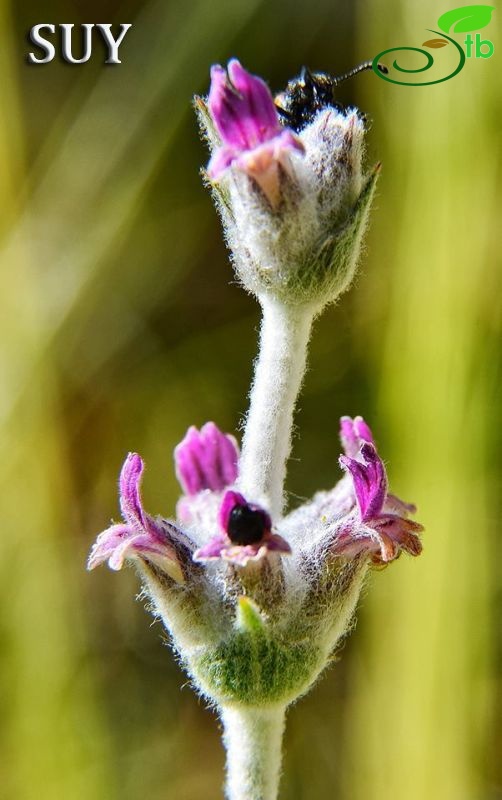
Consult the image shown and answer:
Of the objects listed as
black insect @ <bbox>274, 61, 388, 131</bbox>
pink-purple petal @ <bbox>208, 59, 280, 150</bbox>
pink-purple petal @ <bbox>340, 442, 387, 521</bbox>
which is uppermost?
black insect @ <bbox>274, 61, 388, 131</bbox>

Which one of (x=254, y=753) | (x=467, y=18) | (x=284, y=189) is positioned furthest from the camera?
(x=467, y=18)

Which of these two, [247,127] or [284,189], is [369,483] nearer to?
[284,189]

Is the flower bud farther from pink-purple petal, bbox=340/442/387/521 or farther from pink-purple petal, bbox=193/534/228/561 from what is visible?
pink-purple petal, bbox=193/534/228/561

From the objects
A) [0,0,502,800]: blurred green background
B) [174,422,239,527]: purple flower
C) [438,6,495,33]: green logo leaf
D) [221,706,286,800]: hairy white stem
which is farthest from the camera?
[438,6,495,33]: green logo leaf

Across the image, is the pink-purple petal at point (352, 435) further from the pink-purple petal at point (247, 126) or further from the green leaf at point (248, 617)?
the pink-purple petal at point (247, 126)

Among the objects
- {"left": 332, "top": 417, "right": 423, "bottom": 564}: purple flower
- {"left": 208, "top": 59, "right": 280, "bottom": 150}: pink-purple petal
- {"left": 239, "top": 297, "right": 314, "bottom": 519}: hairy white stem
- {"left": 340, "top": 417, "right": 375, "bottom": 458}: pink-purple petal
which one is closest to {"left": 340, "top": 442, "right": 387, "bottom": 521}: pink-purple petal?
{"left": 332, "top": 417, "right": 423, "bottom": 564}: purple flower

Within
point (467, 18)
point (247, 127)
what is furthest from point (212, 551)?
point (467, 18)

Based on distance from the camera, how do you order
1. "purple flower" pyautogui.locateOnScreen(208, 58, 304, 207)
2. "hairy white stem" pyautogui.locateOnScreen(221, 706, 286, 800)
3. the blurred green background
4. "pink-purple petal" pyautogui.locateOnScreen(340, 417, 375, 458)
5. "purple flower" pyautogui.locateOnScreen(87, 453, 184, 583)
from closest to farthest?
"purple flower" pyautogui.locateOnScreen(208, 58, 304, 207)
"purple flower" pyautogui.locateOnScreen(87, 453, 184, 583)
"hairy white stem" pyautogui.locateOnScreen(221, 706, 286, 800)
"pink-purple petal" pyautogui.locateOnScreen(340, 417, 375, 458)
the blurred green background

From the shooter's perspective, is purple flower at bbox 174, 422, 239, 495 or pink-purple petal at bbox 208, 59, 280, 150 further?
purple flower at bbox 174, 422, 239, 495
